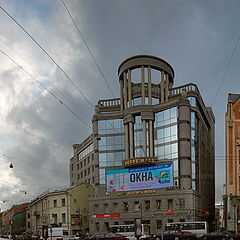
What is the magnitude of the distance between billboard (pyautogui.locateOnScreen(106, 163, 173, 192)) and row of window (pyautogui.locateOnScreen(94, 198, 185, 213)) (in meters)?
3.31

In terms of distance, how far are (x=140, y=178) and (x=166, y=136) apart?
37.1 feet

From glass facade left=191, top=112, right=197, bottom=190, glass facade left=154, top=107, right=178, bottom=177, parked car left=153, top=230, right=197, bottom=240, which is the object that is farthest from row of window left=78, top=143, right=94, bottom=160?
parked car left=153, top=230, right=197, bottom=240

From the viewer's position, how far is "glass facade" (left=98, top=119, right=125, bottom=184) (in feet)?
283

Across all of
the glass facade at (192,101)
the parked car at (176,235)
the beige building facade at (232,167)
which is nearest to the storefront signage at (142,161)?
the glass facade at (192,101)

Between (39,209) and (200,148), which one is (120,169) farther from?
(39,209)

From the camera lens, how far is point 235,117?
6631cm

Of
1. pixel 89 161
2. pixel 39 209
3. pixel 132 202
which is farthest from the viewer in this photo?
pixel 89 161

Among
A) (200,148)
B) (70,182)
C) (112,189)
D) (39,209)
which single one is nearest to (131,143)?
(112,189)

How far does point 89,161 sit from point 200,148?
3656 centimetres

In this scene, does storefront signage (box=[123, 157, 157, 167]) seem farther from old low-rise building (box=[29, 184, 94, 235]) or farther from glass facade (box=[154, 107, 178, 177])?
old low-rise building (box=[29, 184, 94, 235])

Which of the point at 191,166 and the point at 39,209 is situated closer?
the point at 191,166

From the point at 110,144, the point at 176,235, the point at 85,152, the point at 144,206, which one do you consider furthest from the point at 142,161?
the point at 85,152

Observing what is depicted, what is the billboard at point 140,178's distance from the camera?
77.2 meters

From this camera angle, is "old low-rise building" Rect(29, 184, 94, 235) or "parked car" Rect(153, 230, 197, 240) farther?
"old low-rise building" Rect(29, 184, 94, 235)
